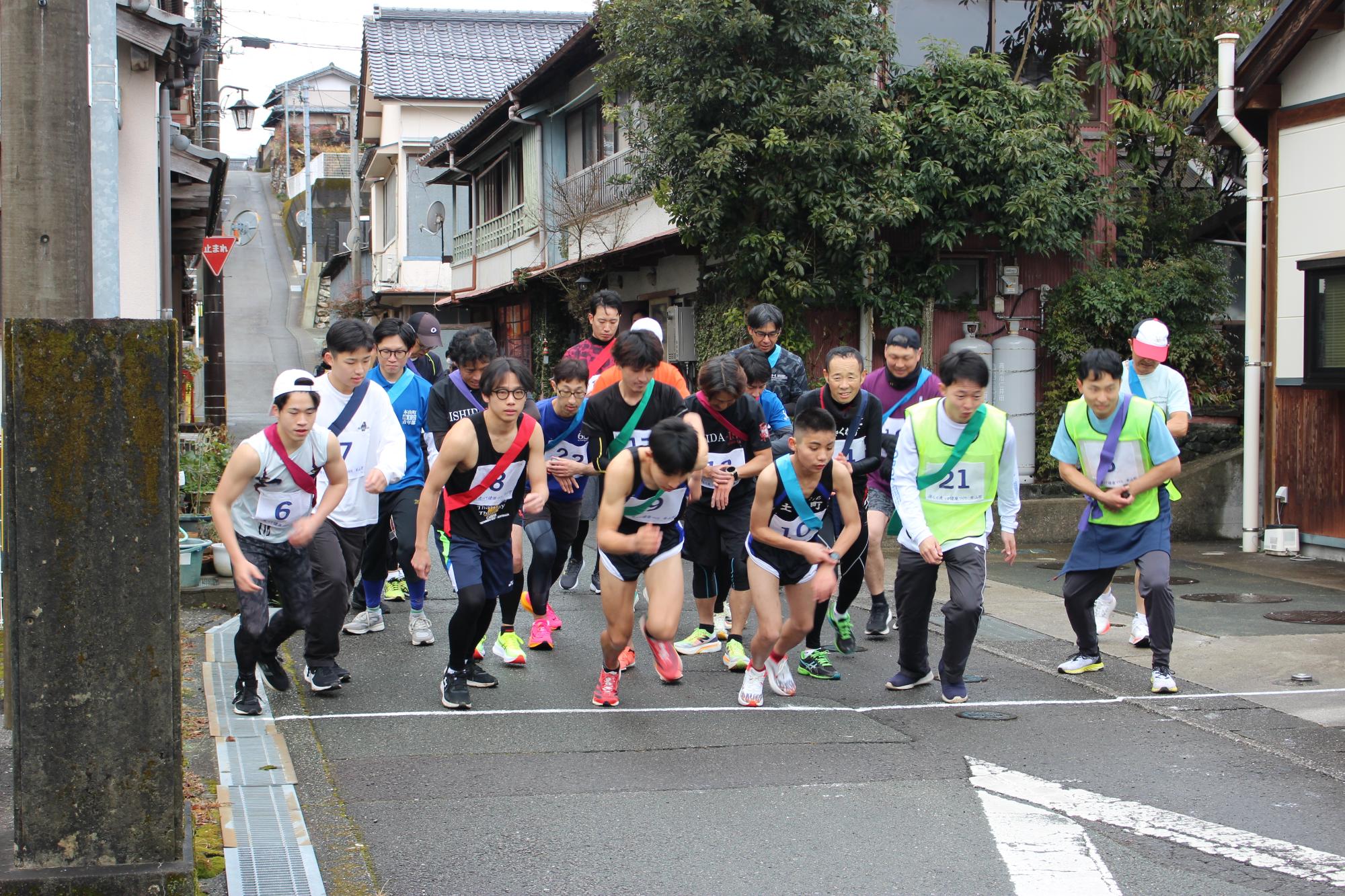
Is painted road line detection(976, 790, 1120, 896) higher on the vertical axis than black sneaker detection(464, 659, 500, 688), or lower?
lower

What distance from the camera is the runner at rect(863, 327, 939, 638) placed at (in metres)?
8.00

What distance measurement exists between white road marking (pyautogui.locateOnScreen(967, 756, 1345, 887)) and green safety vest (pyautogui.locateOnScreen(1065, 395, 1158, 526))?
205cm

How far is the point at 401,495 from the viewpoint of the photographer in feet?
26.3

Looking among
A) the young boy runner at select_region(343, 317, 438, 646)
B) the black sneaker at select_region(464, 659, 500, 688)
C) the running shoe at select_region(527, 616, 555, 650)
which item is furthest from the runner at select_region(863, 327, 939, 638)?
the young boy runner at select_region(343, 317, 438, 646)

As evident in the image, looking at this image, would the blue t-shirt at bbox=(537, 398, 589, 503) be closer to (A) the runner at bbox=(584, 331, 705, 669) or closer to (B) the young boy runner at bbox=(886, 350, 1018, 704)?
(A) the runner at bbox=(584, 331, 705, 669)

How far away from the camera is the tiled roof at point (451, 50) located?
3256 centimetres

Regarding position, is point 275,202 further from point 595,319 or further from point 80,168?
point 80,168

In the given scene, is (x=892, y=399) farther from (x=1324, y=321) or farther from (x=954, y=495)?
(x=1324, y=321)

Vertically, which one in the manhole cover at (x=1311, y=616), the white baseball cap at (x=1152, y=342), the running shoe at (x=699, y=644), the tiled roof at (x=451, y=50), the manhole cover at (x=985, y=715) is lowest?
the manhole cover at (x=985, y=715)

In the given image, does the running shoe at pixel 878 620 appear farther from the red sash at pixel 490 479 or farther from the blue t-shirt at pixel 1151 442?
the red sash at pixel 490 479

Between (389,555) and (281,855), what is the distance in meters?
4.60

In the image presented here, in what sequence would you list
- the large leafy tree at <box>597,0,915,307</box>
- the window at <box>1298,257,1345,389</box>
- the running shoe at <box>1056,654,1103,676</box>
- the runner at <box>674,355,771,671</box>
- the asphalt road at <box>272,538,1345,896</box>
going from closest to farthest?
the asphalt road at <box>272,538,1345,896</box>, the runner at <box>674,355,771,671</box>, the running shoe at <box>1056,654,1103,676</box>, the window at <box>1298,257,1345,389</box>, the large leafy tree at <box>597,0,915,307</box>

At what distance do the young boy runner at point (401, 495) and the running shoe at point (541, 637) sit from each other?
0.62 meters

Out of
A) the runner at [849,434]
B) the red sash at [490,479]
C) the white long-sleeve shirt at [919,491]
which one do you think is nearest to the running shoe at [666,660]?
the runner at [849,434]
